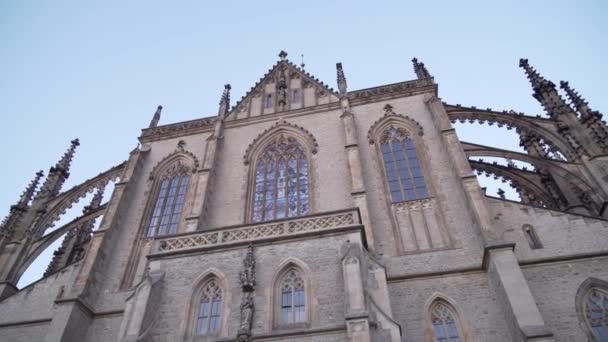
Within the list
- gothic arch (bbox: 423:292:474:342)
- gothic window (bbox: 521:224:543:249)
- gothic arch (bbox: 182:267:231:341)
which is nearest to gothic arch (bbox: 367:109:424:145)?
gothic window (bbox: 521:224:543:249)

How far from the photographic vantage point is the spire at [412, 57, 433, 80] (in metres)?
21.0

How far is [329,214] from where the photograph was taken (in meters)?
12.8

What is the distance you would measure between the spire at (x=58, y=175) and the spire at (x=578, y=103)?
25155 mm

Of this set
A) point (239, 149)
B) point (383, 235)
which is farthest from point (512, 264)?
point (239, 149)

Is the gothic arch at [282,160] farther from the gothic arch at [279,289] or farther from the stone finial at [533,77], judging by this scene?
the stone finial at [533,77]

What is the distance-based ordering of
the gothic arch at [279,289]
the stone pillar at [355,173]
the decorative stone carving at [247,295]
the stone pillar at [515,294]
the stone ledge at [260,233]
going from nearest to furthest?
the stone pillar at [515,294]
the decorative stone carving at [247,295]
the gothic arch at [279,289]
the stone ledge at [260,233]
the stone pillar at [355,173]

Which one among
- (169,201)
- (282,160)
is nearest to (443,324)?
(282,160)

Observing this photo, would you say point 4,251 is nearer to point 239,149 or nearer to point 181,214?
point 181,214

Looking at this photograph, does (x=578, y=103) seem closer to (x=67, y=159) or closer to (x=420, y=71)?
(x=420, y=71)

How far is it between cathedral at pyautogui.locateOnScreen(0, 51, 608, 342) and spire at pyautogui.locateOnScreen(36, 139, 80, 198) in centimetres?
15

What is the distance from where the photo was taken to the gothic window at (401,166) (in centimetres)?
1611

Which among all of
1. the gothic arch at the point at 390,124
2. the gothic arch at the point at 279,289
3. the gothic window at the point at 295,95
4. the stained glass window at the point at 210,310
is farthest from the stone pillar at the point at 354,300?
the gothic window at the point at 295,95

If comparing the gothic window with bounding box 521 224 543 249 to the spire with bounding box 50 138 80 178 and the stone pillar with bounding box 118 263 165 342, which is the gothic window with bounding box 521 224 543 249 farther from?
the spire with bounding box 50 138 80 178

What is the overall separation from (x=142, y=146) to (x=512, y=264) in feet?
60.3
